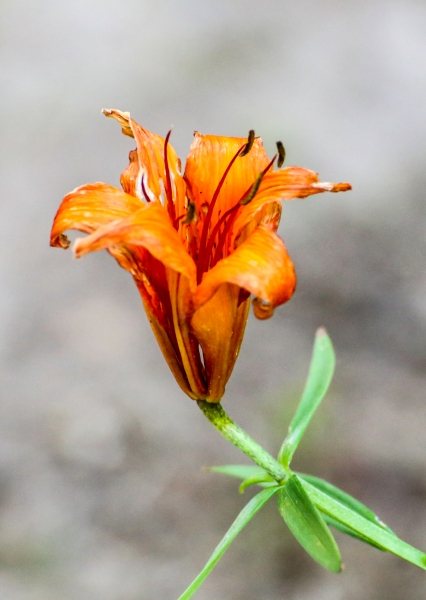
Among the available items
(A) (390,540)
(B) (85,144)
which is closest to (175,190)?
(A) (390,540)

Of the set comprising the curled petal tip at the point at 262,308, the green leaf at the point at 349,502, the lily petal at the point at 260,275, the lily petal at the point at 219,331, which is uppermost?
the lily petal at the point at 260,275

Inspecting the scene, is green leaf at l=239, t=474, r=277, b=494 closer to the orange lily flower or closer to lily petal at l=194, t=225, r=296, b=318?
the orange lily flower

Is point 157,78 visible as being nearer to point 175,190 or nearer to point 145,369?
point 145,369

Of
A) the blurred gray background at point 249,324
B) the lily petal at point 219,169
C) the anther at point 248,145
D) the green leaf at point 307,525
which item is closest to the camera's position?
the green leaf at point 307,525

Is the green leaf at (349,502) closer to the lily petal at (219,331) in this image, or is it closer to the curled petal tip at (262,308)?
the lily petal at (219,331)

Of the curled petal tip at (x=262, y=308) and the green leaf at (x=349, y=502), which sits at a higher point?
the curled petal tip at (x=262, y=308)

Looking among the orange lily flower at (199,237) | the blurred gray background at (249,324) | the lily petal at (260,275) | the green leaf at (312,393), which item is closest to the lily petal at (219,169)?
the orange lily flower at (199,237)

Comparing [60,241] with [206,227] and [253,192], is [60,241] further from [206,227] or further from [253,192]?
[253,192]
